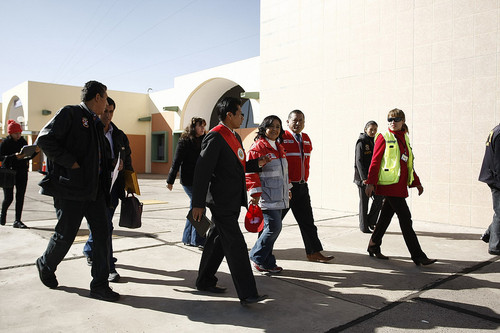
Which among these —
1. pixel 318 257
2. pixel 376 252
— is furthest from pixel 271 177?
pixel 376 252

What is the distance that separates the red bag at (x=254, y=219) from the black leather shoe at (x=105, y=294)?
4.05 feet

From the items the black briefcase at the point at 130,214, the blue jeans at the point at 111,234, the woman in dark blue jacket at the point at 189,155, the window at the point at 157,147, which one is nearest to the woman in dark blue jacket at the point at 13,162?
the blue jeans at the point at 111,234

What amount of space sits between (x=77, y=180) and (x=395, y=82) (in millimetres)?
6382

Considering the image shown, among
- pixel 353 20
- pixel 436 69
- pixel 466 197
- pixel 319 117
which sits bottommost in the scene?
pixel 466 197

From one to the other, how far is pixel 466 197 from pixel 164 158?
18427 mm

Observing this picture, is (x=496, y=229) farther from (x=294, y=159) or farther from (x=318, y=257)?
(x=294, y=159)

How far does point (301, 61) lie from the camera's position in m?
9.32

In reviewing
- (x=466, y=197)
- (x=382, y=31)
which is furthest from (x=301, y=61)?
(x=466, y=197)

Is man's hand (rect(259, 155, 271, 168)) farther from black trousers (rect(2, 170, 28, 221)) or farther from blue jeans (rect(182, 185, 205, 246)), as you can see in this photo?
black trousers (rect(2, 170, 28, 221))

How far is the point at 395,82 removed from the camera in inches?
304

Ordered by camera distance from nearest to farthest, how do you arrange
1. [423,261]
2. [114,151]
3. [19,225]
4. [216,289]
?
[216,289], [114,151], [423,261], [19,225]

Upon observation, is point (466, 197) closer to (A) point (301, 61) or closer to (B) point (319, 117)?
(B) point (319, 117)

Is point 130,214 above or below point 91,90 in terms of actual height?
below

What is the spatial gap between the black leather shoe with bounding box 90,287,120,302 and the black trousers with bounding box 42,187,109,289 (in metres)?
0.04
